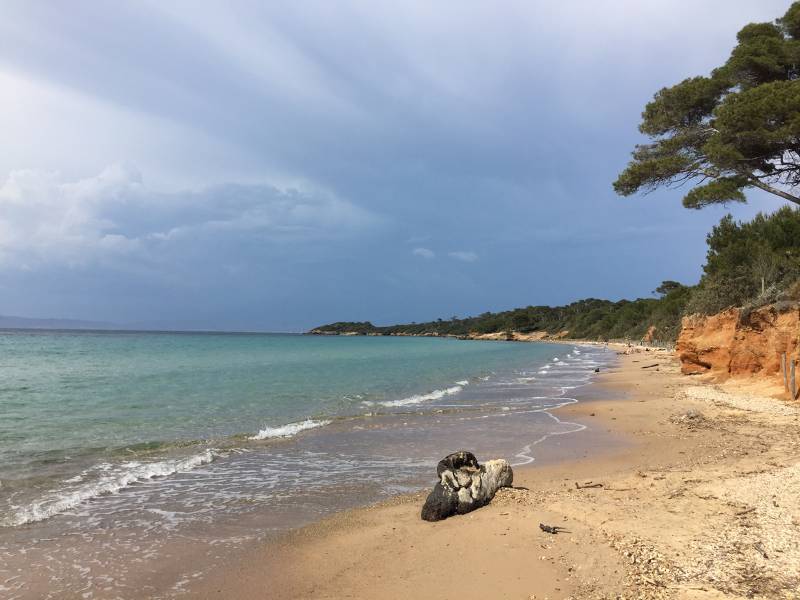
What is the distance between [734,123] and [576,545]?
16.6m

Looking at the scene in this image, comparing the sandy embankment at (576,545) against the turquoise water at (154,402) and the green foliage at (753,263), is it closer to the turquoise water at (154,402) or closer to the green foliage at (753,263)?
the turquoise water at (154,402)

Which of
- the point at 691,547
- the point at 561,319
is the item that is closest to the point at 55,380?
the point at 691,547

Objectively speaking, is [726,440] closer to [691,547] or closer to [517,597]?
[691,547]

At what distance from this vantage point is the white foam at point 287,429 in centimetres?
1462

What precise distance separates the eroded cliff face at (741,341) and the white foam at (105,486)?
1817cm

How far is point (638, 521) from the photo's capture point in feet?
20.5

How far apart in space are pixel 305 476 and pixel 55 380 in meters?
24.3

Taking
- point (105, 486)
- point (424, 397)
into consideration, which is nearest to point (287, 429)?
point (105, 486)

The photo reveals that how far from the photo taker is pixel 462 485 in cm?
733

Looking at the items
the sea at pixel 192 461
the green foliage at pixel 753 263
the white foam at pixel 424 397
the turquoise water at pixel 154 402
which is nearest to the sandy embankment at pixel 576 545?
the sea at pixel 192 461

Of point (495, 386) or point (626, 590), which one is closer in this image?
point (626, 590)

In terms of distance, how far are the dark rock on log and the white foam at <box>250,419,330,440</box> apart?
8.30 m

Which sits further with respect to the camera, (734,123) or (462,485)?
(734,123)

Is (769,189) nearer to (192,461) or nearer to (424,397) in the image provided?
(424,397)
